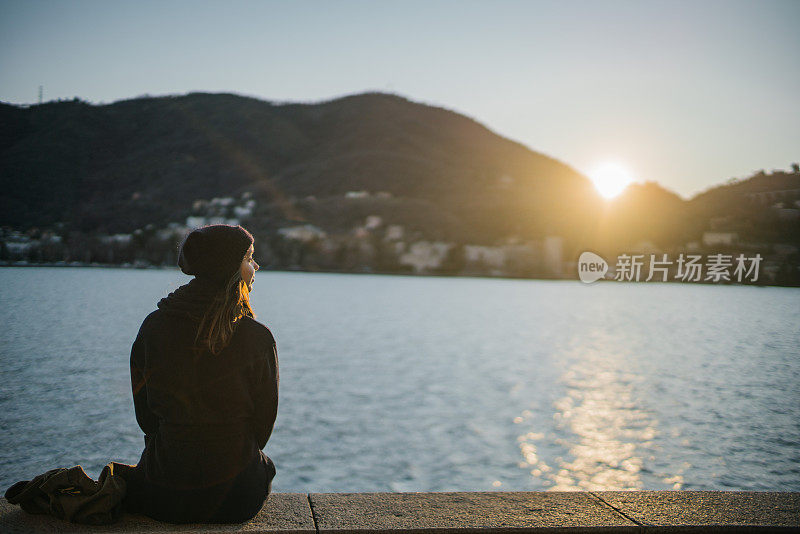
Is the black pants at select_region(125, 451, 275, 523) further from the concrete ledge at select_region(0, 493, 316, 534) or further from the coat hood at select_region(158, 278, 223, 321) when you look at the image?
the coat hood at select_region(158, 278, 223, 321)

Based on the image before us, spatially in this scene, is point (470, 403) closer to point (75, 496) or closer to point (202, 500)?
point (202, 500)

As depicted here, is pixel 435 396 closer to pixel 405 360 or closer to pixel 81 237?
pixel 405 360

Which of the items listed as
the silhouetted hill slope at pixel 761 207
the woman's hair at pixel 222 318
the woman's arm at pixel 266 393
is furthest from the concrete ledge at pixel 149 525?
the silhouetted hill slope at pixel 761 207

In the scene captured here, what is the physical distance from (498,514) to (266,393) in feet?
3.44

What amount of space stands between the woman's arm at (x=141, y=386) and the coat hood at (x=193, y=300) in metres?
0.14

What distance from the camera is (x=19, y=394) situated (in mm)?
13578

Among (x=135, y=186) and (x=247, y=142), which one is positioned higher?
(x=247, y=142)

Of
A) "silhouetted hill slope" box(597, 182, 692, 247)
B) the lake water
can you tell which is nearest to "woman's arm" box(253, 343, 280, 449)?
the lake water

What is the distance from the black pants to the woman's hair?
0.54 m

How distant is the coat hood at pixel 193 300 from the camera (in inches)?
90.1

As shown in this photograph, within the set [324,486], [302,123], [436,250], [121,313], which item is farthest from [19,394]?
[302,123]

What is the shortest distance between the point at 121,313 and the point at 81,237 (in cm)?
2542

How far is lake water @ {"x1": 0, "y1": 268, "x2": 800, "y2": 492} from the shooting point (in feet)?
30.2

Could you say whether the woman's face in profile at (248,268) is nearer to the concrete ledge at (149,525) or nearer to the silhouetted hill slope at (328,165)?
the concrete ledge at (149,525)
